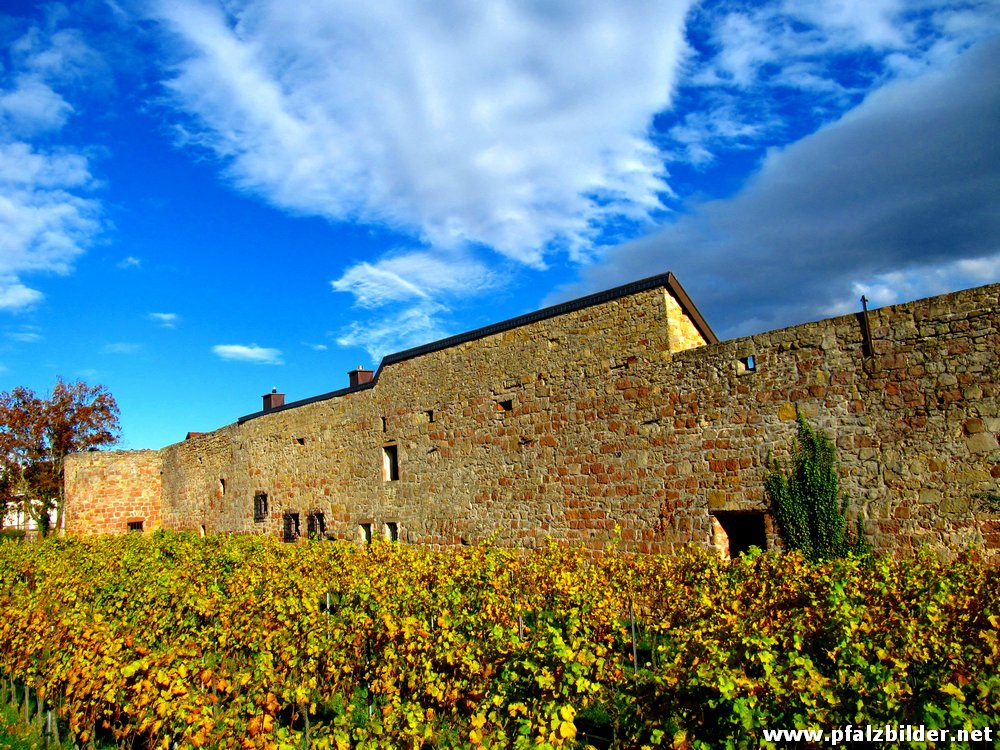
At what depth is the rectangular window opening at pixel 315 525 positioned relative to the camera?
59.4 feet

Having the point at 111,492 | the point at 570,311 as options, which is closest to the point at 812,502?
the point at 570,311

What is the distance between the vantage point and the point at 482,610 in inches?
301

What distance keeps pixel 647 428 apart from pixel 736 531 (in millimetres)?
2031

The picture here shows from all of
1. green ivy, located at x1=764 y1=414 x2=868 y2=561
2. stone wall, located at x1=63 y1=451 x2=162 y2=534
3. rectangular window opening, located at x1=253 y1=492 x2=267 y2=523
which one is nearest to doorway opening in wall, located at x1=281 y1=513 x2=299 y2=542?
rectangular window opening, located at x1=253 y1=492 x2=267 y2=523

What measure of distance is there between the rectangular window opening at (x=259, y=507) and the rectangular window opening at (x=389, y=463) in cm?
604

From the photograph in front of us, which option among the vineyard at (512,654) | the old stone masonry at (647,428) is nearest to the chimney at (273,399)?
the old stone masonry at (647,428)

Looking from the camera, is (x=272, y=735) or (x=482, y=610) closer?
(x=272, y=735)

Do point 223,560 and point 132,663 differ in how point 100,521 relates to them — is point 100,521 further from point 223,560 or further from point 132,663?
point 132,663

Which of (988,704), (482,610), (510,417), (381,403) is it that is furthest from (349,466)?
(988,704)

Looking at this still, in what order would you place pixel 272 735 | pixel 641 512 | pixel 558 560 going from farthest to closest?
pixel 641 512 < pixel 558 560 < pixel 272 735

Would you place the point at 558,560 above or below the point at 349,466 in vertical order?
below

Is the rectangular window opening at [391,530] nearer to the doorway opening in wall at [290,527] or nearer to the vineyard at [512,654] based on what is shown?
the doorway opening in wall at [290,527]

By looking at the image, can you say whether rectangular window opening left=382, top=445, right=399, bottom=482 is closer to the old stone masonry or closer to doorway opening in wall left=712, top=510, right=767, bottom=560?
the old stone masonry

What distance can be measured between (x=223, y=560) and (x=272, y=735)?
10.5 meters
